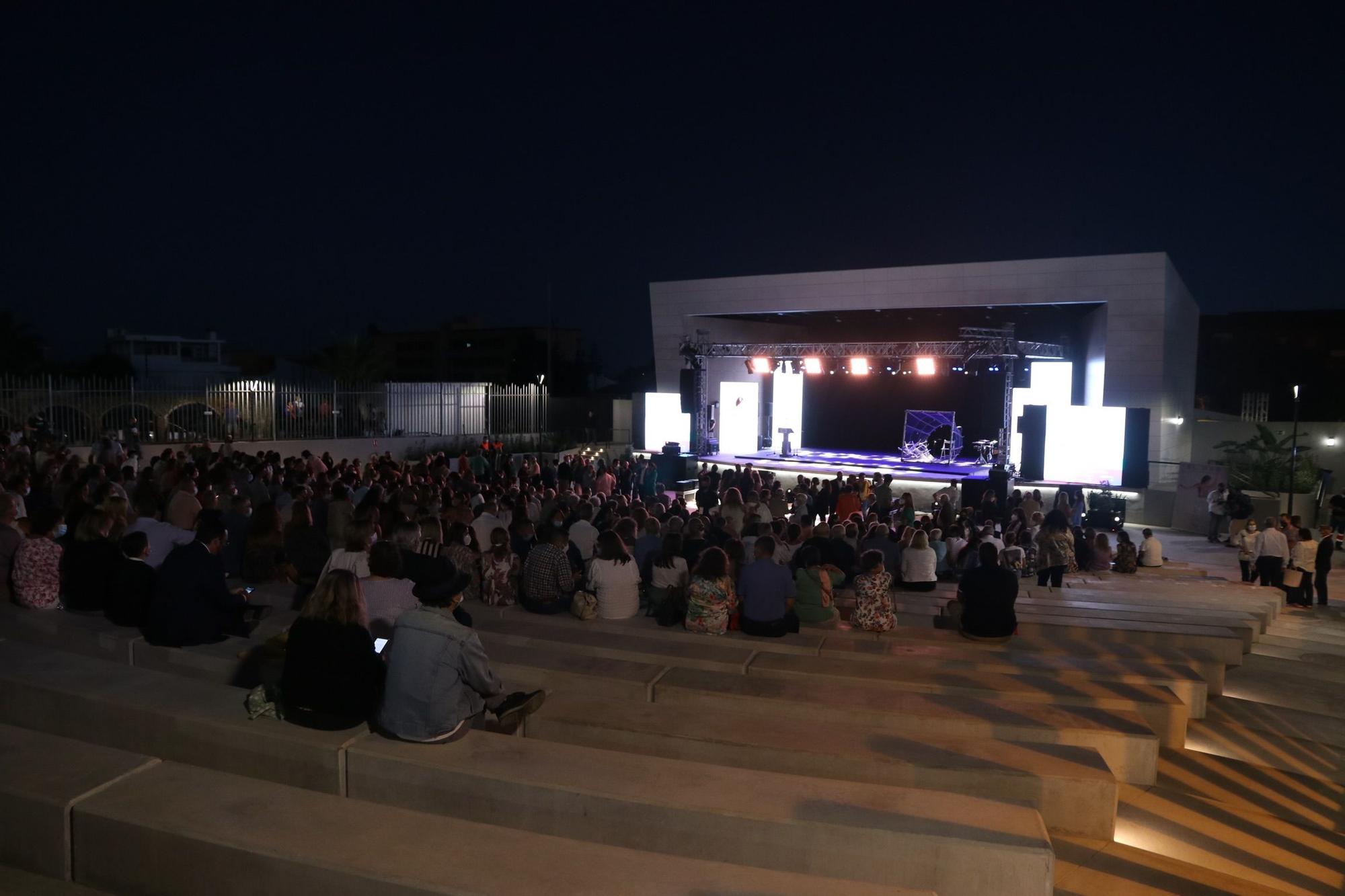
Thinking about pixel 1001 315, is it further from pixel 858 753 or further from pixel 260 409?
pixel 858 753

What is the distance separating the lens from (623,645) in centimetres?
608

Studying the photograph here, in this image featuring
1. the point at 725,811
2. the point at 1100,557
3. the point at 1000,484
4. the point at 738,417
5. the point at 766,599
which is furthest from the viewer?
the point at 738,417

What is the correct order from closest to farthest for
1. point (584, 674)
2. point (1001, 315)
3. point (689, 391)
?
point (584, 674) < point (1001, 315) < point (689, 391)

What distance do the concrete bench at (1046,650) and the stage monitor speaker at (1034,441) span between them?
14.5 m

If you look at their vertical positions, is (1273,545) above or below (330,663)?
below

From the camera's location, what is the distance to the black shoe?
160 inches

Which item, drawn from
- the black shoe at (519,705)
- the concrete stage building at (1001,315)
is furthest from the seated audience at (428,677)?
the concrete stage building at (1001,315)

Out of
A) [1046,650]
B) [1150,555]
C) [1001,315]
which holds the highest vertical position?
[1001,315]

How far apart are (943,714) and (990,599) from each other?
2.14 m

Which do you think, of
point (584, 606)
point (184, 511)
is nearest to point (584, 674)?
point (584, 606)

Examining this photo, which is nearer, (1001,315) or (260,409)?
(260,409)

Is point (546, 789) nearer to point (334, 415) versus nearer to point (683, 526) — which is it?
point (683, 526)

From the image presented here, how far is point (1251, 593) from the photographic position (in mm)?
10867

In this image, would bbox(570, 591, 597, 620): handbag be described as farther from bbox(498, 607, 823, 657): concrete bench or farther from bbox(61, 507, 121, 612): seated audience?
bbox(61, 507, 121, 612): seated audience
